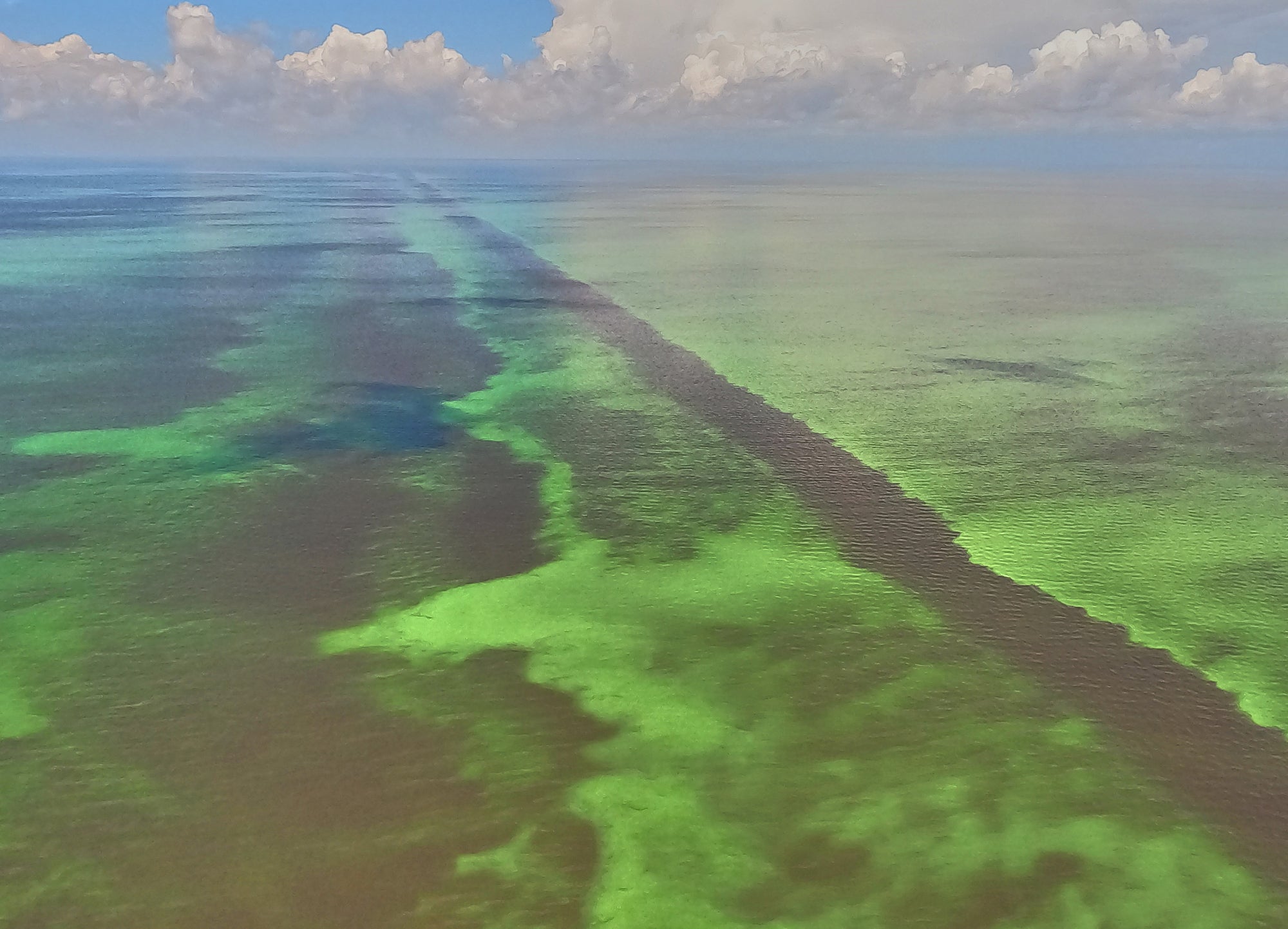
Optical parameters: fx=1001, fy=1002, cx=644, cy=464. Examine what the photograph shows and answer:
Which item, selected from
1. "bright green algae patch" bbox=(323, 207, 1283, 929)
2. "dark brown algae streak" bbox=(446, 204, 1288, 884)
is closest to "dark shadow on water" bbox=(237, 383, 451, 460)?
"bright green algae patch" bbox=(323, 207, 1283, 929)

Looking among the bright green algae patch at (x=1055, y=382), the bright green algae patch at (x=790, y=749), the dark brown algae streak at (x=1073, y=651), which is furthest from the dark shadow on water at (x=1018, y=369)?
the bright green algae patch at (x=790, y=749)

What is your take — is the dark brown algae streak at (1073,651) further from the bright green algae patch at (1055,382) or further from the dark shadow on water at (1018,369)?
the dark shadow on water at (1018,369)

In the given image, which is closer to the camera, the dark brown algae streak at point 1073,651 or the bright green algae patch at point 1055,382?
the dark brown algae streak at point 1073,651

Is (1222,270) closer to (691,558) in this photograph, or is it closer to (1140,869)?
(691,558)

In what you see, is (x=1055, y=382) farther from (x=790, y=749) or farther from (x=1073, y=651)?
(x=790, y=749)

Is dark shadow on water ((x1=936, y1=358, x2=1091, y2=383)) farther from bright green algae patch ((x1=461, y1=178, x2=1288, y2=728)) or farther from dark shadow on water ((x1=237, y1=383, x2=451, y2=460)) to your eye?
dark shadow on water ((x1=237, y1=383, x2=451, y2=460))

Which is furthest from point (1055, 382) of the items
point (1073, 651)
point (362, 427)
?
point (362, 427)

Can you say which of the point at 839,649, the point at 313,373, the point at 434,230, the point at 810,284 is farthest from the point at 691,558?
the point at 434,230
